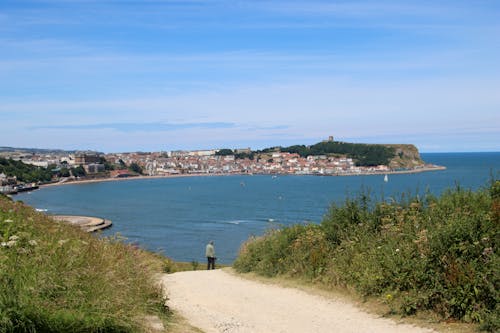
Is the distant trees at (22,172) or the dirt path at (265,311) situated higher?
the dirt path at (265,311)

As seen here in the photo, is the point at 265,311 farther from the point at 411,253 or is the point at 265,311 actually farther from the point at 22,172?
the point at 22,172

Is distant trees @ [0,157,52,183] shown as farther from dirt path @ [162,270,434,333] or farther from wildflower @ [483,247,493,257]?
wildflower @ [483,247,493,257]

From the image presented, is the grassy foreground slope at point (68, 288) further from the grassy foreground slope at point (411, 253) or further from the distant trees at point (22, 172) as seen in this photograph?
the distant trees at point (22, 172)

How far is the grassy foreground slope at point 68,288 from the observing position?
527 centimetres

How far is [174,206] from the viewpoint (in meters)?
102

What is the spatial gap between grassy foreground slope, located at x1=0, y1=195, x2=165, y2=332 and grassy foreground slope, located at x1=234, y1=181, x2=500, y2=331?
3.87 metres

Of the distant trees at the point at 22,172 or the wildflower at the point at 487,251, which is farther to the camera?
the distant trees at the point at 22,172

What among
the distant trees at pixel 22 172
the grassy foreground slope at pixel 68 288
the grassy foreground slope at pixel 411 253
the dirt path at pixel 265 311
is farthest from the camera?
the distant trees at pixel 22 172

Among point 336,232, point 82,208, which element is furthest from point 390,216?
point 82,208

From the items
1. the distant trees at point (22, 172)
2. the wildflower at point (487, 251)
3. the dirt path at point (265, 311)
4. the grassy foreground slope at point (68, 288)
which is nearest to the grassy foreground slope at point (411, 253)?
the wildflower at point (487, 251)

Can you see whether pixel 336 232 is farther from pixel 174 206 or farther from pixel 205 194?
pixel 205 194

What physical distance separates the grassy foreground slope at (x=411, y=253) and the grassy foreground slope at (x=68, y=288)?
12.7 feet

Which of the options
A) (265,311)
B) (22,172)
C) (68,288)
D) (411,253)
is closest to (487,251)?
(411,253)

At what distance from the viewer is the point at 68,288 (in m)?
6.11
